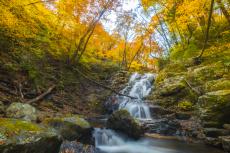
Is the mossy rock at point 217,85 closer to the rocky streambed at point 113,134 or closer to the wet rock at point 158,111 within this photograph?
the rocky streambed at point 113,134

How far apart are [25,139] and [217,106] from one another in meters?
7.00

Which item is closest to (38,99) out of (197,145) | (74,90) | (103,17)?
(74,90)

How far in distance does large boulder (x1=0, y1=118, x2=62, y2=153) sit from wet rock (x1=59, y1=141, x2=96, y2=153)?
1.42 meters

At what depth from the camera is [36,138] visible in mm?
4469

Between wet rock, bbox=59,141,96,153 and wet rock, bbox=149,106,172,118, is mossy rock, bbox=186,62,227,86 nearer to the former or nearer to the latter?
wet rock, bbox=149,106,172,118

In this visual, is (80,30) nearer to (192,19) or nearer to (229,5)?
(192,19)

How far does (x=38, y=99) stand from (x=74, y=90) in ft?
12.8

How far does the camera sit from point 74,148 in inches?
265

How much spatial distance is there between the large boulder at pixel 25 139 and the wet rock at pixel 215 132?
5947 mm

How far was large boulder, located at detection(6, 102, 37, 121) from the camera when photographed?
775cm

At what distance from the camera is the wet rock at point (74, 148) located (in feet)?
21.1

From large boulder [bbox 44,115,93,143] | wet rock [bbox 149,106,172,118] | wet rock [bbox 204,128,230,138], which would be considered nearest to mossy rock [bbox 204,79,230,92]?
wet rock [bbox 204,128,230,138]

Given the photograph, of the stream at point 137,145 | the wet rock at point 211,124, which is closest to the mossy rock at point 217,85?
the wet rock at point 211,124

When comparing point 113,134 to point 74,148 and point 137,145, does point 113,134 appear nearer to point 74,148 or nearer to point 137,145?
point 137,145
